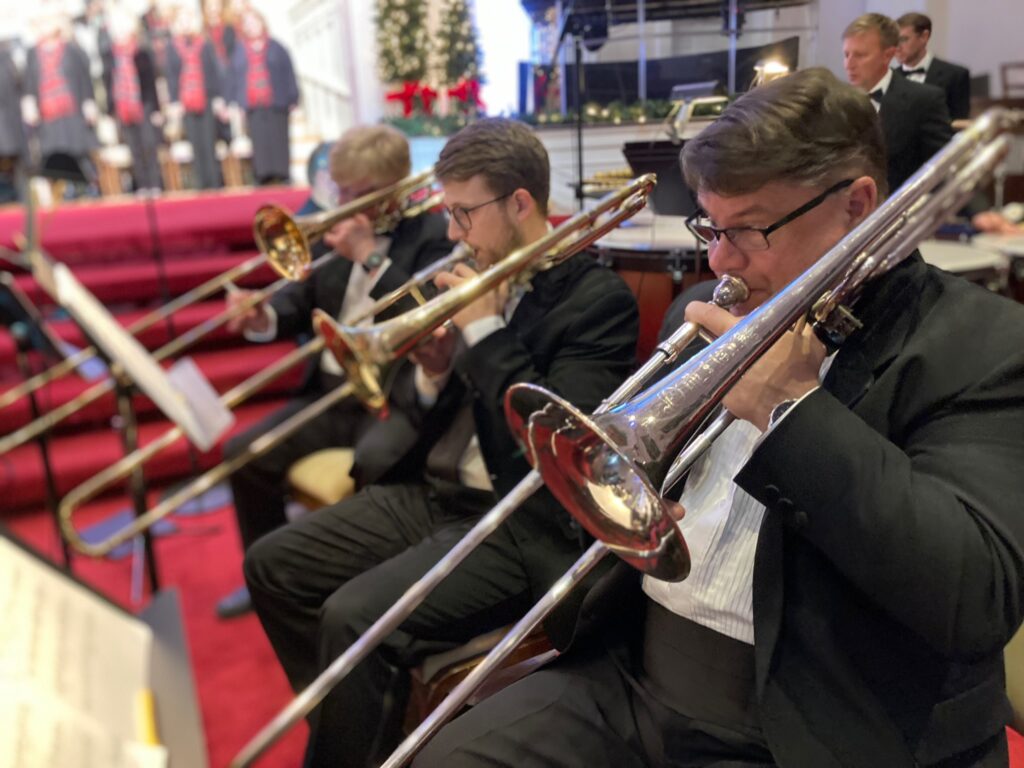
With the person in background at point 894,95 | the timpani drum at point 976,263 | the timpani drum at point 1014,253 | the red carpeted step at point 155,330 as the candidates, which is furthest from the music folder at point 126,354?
the red carpeted step at point 155,330

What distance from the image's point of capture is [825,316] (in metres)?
1.02

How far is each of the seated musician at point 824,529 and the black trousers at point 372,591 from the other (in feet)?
1.24

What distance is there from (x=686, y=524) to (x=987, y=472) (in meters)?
0.45

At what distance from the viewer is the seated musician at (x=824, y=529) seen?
0.97 metres

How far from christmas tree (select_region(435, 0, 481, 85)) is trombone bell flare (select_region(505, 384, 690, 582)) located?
75.0 inches

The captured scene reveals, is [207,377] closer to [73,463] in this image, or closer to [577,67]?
[73,463]

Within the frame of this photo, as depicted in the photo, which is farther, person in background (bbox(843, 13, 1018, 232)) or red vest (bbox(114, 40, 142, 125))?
red vest (bbox(114, 40, 142, 125))

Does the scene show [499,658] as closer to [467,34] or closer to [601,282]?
[601,282]

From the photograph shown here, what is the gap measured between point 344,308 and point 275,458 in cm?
60

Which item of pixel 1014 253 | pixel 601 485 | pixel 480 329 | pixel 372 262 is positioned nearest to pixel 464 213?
pixel 480 329

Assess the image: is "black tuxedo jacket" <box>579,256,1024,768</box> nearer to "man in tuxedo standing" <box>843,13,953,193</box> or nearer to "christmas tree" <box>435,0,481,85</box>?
"man in tuxedo standing" <box>843,13,953,193</box>

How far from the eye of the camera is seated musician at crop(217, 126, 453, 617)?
7.80ft

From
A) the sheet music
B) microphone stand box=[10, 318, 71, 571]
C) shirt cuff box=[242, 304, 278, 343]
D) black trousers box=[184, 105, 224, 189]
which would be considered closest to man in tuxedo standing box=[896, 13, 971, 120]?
the sheet music

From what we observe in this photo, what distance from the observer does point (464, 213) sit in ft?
6.34
